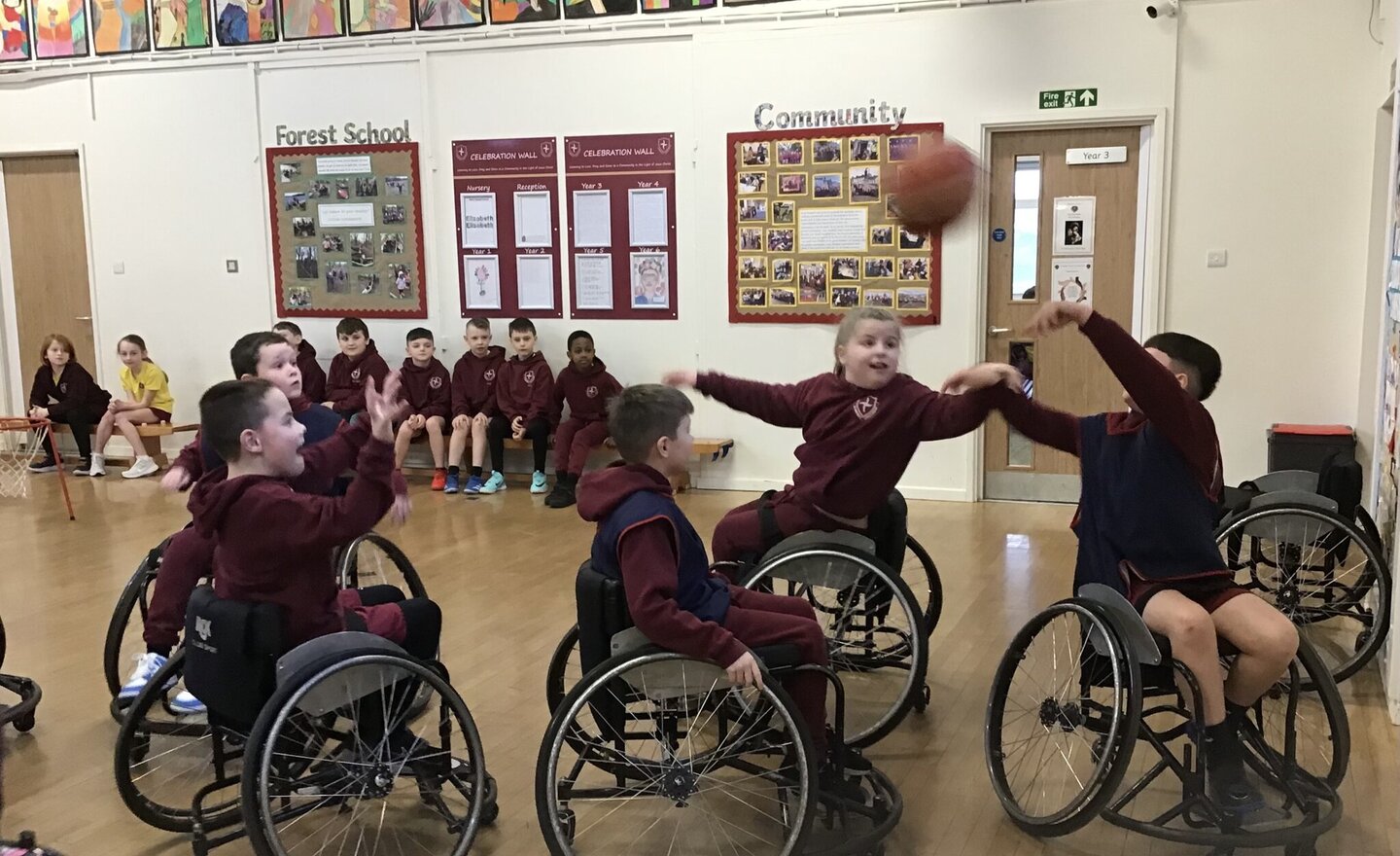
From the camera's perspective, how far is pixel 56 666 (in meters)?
3.44

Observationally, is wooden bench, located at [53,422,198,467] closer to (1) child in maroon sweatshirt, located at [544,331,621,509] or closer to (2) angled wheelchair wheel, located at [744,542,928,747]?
(1) child in maroon sweatshirt, located at [544,331,621,509]

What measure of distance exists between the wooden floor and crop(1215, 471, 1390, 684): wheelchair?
0.57 ft

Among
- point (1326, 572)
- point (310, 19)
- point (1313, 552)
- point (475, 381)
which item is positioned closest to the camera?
point (1313, 552)

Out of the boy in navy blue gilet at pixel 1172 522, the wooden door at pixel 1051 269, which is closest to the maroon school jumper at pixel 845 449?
the boy in navy blue gilet at pixel 1172 522

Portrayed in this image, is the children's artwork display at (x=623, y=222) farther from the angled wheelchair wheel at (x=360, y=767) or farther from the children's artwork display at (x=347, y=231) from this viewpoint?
the angled wheelchair wheel at (x=360, y=767)

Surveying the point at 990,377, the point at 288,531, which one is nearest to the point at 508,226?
the point at 990,377

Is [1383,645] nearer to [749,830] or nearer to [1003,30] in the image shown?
[749,830]

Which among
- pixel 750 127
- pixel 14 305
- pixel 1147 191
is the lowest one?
pixel 14 305

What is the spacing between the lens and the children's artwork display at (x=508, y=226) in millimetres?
6309

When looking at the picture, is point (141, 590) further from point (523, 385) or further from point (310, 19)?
point (310, 19)

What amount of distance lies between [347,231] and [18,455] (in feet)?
8.69

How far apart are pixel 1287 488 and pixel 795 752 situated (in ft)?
7.03

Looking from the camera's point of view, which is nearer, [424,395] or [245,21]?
[424,395]

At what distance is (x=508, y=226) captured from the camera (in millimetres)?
6391
